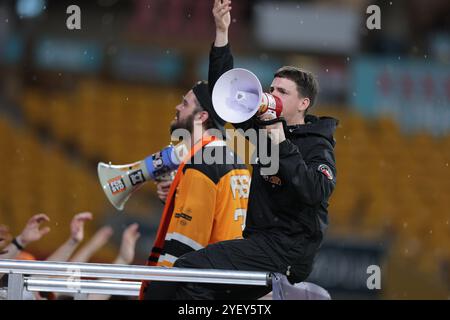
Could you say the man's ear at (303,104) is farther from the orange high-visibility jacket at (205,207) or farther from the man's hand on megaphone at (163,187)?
the man's hand on megaphone at (163,187)

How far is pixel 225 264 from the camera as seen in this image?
4371 mm

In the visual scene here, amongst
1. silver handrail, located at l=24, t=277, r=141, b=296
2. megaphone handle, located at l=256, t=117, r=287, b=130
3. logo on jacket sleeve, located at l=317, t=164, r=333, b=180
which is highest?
megaphone handle, located at l=256, t=117, r=287, b=130

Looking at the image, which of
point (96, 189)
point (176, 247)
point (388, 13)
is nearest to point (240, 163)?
point (176, 247)

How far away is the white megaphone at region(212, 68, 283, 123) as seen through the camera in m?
4.25

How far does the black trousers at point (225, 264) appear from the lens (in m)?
4.36

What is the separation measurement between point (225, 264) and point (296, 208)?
0.42 metres

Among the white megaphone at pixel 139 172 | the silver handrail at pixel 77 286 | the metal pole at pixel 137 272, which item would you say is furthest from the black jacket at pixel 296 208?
the white megaphone at pixel 139 172

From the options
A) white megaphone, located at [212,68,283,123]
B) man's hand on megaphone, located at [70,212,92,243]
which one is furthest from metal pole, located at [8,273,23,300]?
man's hand on megaphone, located at [70,212,92,243]

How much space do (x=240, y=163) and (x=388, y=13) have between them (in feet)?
33.8

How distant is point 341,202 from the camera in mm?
12734

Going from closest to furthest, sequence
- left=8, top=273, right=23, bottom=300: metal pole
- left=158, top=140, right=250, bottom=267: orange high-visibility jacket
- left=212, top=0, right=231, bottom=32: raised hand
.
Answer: left=8, top=273, right=23, bottom=300: metal pole → left=212, top=0, right=231, bottom=32: raised hand → left=158, top=140, right=250, bottom=267: orange high-visibility jacket

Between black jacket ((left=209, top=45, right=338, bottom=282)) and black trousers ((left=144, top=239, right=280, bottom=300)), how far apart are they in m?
0.05

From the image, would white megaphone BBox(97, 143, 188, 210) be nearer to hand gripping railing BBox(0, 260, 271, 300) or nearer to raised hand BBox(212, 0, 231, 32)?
raised hand BBox(212, 0, 231, 32)
